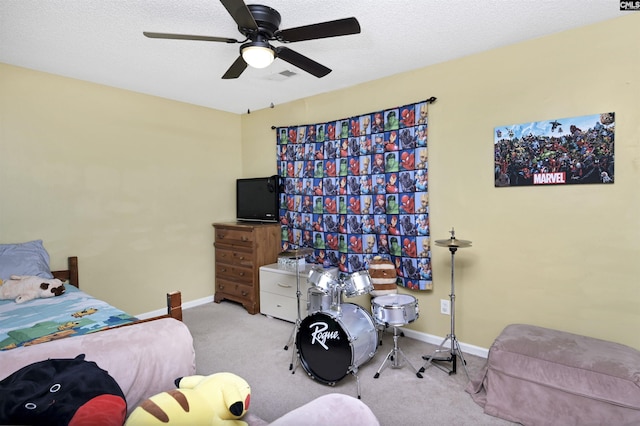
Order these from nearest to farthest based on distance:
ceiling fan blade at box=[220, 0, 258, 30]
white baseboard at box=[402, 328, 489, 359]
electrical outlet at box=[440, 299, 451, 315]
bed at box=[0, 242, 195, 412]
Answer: bed at box=[0, 242, 195, 412]
ceiling fan blade at box=[220, 0, 258, 30]
white baseboard at box=[402, 328, 489, 359]
electrical outlet at box=[440, 299, 451, 315]

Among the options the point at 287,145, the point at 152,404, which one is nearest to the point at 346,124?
the point at 287,145

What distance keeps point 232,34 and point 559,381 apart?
3049mm

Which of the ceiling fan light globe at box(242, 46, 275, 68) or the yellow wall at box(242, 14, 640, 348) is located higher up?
the ceiling fan light globe at box(242, 46, 275, 68)

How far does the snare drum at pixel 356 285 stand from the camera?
254 centimetres

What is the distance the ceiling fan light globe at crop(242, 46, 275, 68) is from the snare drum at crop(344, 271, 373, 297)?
1598 mm

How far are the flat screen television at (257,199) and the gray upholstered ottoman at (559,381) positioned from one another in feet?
9.33

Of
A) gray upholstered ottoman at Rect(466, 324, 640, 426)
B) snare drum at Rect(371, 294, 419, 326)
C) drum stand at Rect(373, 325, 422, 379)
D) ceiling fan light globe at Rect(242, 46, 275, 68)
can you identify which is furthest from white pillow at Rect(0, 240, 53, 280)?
gray upholstered ottoman at Rect(466, 324, 640, 426)

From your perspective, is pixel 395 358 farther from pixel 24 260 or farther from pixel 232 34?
pixel 24 260

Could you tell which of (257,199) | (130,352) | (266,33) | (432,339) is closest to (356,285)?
(432,339)

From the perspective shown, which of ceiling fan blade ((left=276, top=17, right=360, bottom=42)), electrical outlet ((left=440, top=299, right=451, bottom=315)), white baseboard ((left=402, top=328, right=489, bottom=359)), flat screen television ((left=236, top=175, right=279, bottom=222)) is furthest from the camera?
flat screen television ((left=236, top=175, right=279, bottom=222))

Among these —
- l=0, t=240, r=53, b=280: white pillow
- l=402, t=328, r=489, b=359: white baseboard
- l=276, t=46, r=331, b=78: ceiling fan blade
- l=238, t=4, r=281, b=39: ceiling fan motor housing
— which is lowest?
l=402, t=328, r=489, b=359: white baseboard

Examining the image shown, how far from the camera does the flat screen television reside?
4246 mm

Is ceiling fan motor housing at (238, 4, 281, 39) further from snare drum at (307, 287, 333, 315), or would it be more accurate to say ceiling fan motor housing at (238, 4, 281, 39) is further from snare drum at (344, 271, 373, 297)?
snare drum at (307, 287, 333, 315)

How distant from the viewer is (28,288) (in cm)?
256
